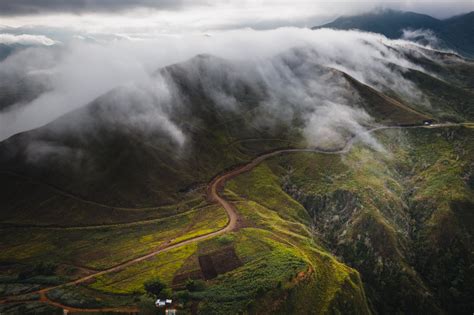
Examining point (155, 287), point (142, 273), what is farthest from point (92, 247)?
point (155, 287)

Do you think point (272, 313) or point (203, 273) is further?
point (203, 273)

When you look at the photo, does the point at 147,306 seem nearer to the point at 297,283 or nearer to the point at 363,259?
the point at 297,283

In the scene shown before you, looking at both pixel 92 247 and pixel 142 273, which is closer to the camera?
pixel 142 273

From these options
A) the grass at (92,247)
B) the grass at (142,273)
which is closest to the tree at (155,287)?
the grass at (142,273)

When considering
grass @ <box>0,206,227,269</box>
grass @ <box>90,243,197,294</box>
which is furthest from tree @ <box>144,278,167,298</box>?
grass @ <box>0,206,227,269</box>

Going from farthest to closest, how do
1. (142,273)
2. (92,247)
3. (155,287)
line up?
(92,247), (142,273), (155,287)

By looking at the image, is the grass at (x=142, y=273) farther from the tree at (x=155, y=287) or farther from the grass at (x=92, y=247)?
the grass at (x=92, y=247)

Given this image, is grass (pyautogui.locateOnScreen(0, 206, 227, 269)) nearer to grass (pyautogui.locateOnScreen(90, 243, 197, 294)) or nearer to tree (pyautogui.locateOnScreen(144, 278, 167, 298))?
grass (pyautogui.locateOnScreen(90, 243, 197, 294))

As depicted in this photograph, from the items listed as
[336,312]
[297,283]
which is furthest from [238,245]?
[336,312]

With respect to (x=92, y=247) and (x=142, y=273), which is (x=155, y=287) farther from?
(x=92, y=247)
